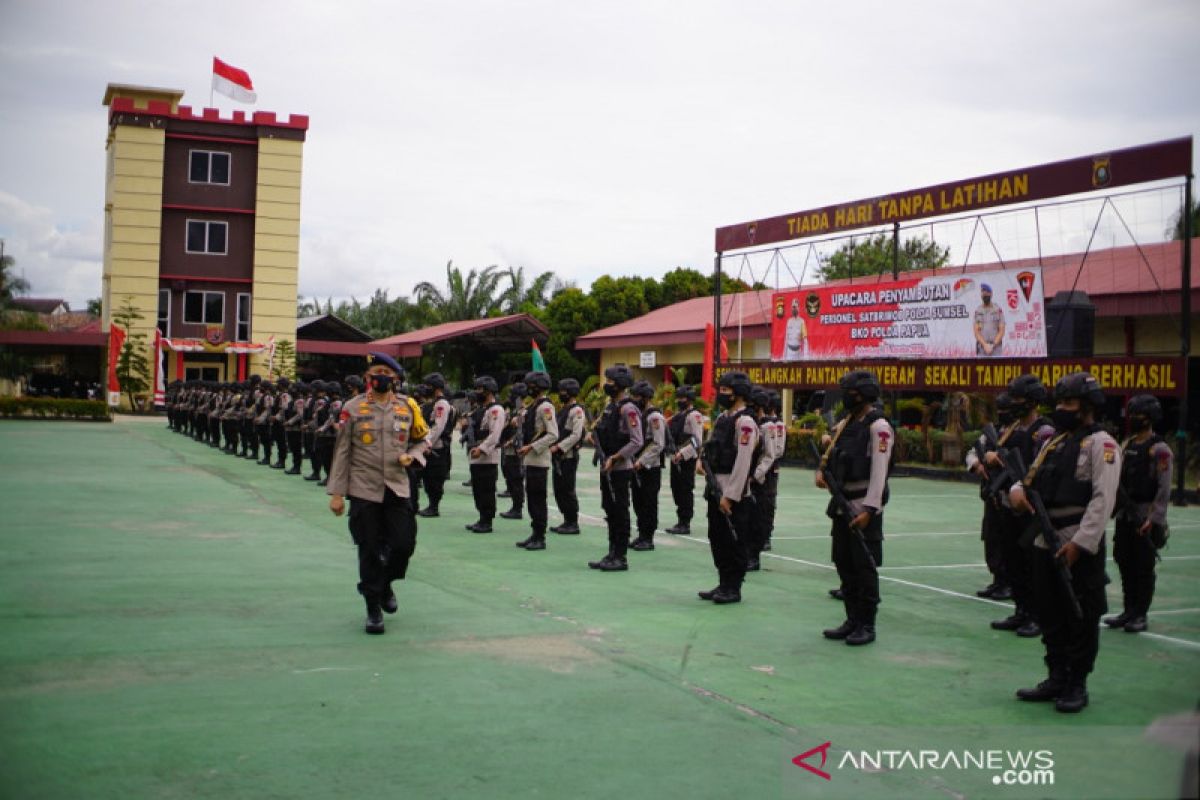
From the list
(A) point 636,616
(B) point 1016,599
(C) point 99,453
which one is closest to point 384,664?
(A) point 636,616

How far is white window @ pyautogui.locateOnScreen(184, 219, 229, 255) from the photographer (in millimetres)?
48388

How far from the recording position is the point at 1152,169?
1992cm

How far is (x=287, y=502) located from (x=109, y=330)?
Result: 36.5 meters

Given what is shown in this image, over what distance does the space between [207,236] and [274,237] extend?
9.69 feet

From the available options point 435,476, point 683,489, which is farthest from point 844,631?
point 435,476

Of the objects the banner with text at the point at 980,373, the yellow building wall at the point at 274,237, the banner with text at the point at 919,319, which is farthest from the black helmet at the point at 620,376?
the yellow building wall at the point at 274,237

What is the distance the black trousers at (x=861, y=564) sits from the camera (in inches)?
291

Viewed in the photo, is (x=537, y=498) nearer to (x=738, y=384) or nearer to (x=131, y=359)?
(x=738, y=384)

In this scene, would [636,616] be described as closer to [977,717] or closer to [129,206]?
[977,717]

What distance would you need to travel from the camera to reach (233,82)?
48219mm

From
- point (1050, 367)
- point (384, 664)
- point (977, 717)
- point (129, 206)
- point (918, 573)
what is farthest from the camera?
point (129, 206)

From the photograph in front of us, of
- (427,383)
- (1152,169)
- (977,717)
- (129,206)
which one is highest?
(129,206)

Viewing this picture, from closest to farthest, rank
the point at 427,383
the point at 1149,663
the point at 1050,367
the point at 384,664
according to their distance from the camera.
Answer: the point at 384,664
the point at 1149,663
the point at 427,383
the point at 1050,367

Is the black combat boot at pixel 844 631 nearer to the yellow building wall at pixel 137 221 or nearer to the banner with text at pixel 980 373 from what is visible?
the banner with text at pixel 980 373
